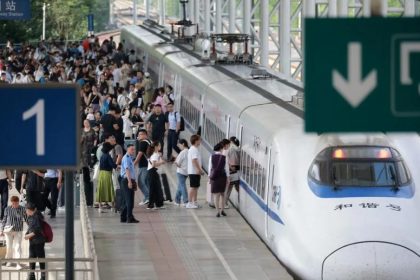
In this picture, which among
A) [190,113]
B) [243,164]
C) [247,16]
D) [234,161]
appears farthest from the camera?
[247,16]

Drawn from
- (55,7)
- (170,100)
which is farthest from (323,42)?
(55,7)

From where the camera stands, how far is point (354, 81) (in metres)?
9.27

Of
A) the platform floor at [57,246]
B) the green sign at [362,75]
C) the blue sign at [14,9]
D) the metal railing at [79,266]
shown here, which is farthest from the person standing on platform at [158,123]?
the green sign at [362,75]

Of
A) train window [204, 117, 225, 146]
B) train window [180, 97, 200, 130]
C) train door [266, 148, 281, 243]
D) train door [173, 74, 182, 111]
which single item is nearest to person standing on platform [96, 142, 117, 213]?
train window [204, 117, 225, 146]

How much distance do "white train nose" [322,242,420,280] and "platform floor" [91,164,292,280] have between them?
2.57 metres

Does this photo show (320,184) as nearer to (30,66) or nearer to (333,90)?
(333,90)

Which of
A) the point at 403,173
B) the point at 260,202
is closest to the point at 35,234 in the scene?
the point at 260,202

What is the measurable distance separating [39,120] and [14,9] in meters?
31.9

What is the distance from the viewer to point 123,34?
6412cm

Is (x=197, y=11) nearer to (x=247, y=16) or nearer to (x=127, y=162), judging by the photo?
(x=247, y=16)

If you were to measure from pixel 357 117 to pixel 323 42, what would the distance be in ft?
1.69

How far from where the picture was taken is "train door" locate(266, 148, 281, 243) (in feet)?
63.0

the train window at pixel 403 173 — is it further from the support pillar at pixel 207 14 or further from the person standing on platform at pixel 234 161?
the support pillar at pixel 207 14

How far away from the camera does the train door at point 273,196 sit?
19.2 m
